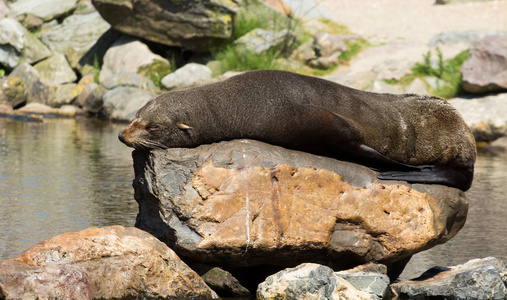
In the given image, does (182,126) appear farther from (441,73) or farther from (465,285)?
(441,73)

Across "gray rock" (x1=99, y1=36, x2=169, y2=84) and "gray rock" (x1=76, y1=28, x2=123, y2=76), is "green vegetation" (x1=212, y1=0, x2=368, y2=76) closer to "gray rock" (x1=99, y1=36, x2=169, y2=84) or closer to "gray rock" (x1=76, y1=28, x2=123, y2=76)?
"gray rock" (x1=99, y1=36, x2=169, y2=84)

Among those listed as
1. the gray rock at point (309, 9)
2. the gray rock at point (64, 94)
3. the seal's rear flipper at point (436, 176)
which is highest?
the gray rock at point (309, 9)

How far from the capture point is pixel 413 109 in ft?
25.6

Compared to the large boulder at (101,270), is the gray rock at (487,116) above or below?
below

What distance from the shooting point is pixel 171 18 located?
80.8 feet

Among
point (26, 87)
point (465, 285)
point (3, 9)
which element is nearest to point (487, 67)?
point (465, 285)

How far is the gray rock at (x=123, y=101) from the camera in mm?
21391

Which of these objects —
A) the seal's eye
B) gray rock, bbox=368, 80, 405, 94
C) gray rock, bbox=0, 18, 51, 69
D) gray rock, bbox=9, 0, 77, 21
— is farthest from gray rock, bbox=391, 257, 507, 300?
gray rock, bbox=9, 0, 77, 21

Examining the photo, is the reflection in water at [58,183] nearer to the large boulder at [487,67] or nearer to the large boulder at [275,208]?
the large boulder at [275,208]

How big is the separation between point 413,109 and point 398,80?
14065 mm

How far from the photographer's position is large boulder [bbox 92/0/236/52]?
2452 cm

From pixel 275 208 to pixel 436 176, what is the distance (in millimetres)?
1940

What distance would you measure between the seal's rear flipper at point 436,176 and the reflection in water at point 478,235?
99 cm

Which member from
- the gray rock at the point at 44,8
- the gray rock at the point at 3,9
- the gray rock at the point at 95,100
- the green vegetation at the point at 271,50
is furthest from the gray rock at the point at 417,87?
the gray rock at the point at 3,9
